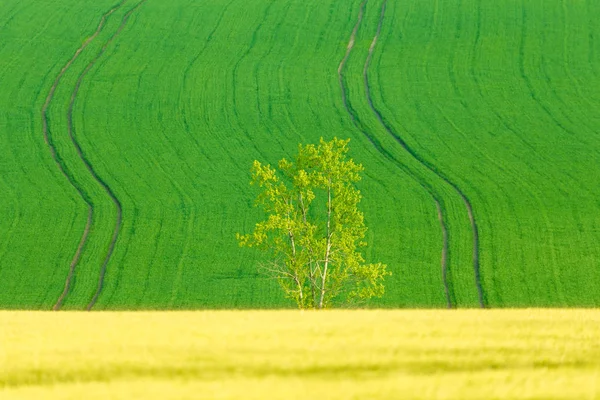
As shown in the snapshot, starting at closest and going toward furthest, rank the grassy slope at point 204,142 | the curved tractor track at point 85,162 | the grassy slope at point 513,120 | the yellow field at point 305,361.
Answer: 1. the yellow field at point 305,361
2. the grassy slope at point 204,142
3. the curved tractor track at point 85,162
4. the grassy slope at point 513,120

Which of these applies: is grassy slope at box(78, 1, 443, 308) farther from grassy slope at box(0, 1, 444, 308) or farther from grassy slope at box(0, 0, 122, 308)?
grassy slope at box(0, 0, 122, 308)

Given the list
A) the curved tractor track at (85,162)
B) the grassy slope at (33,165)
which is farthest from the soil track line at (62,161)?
the grassy slope at (33,165)

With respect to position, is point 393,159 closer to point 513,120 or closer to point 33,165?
point 513,120

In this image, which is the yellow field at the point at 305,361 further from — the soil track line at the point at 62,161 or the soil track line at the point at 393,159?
the soil track line at the point at 62,161

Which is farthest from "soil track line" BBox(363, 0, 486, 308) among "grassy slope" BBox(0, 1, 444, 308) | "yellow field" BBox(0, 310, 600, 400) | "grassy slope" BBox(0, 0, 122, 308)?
"yellow field" BBox(0, 310, 600, 400)

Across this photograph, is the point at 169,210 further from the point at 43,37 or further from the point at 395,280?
the point at 43,37

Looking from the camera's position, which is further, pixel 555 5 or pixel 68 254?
pixel 555 5

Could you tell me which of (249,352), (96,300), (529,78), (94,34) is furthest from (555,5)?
(249,352)

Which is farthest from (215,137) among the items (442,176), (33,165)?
(442,176)
